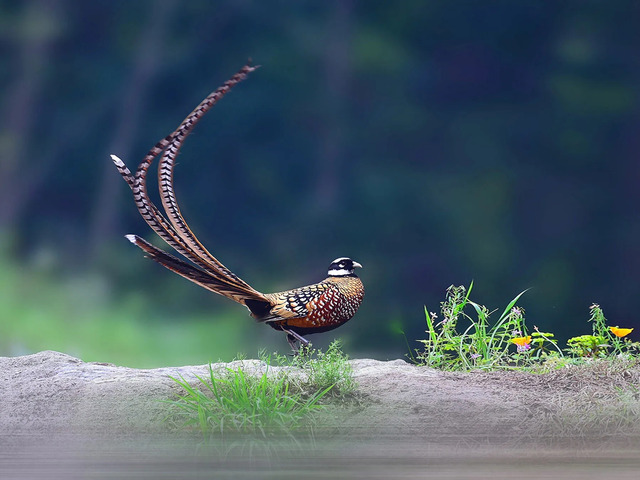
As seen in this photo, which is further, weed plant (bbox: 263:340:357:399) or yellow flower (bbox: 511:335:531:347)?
yellow flower (bbox: 511:335:531:347)

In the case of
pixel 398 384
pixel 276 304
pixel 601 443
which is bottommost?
pixel 601 443

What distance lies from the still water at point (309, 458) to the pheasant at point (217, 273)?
1115mm

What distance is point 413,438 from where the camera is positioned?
3117mm

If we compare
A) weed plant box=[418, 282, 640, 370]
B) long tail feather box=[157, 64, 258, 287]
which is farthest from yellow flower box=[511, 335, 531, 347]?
long tail feather box=[157, 64, 258, 287]

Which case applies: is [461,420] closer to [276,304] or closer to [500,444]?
[500,444]

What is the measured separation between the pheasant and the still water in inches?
43.9

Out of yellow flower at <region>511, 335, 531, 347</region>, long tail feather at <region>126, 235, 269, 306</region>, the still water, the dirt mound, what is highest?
long tail feather at <region>126, 235, 269, 306</region>

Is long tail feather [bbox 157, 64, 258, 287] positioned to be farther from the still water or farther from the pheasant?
the still water

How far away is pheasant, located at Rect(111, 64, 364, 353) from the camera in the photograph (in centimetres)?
398

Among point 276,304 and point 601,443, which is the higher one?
point 276,304

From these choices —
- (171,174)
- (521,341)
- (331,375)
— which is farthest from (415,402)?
(171,174)

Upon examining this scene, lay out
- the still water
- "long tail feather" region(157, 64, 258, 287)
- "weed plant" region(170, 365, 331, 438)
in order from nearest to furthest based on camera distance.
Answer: the still water
"weed plant" region(170, 365, 331, 438)
"long tail feather" region(157, 64, 258, 287)

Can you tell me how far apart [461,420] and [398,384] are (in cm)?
39

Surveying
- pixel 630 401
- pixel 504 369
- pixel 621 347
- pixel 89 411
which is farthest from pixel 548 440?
pixel 89 411
